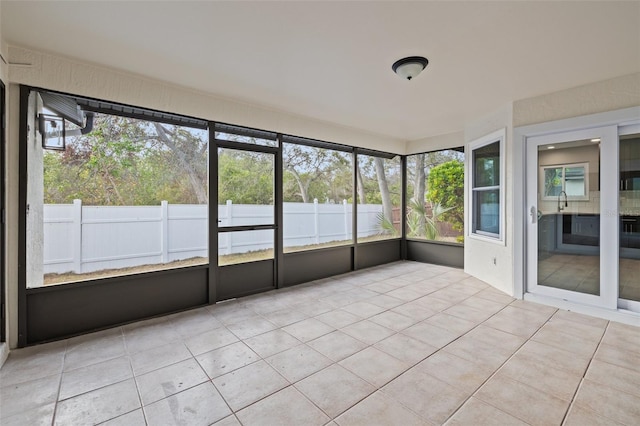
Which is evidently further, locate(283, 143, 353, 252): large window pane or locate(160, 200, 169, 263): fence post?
locate(283, 143, 353, 252): large window pane

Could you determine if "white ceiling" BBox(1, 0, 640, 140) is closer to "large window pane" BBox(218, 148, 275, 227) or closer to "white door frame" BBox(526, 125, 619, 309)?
"white door frame" BBox(526, 125, 619, 309)

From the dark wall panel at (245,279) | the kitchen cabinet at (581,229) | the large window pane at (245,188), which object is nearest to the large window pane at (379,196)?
the large window pane at (245,188)

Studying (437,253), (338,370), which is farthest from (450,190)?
(338,370)

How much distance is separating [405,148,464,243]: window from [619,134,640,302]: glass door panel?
2.50 meters

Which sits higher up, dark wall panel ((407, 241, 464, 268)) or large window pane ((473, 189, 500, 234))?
large window pane ((473, 189, 500, 234))

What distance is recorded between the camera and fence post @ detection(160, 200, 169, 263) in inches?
138

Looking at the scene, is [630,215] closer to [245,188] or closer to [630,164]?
[630,164]

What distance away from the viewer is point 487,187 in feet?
14.9

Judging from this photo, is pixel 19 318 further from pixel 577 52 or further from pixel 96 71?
pixel 577 52

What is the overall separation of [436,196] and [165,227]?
16.5ft

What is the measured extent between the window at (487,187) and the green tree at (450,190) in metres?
0.89

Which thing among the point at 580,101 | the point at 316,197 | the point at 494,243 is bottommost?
the point at 494,243

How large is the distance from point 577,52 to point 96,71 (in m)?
4.41

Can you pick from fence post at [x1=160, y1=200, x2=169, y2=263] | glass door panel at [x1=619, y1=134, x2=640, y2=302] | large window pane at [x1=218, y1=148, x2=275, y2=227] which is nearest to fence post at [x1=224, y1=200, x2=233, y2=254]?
large window pane at [x1=218, y1=148, x2=275, y2=227]
